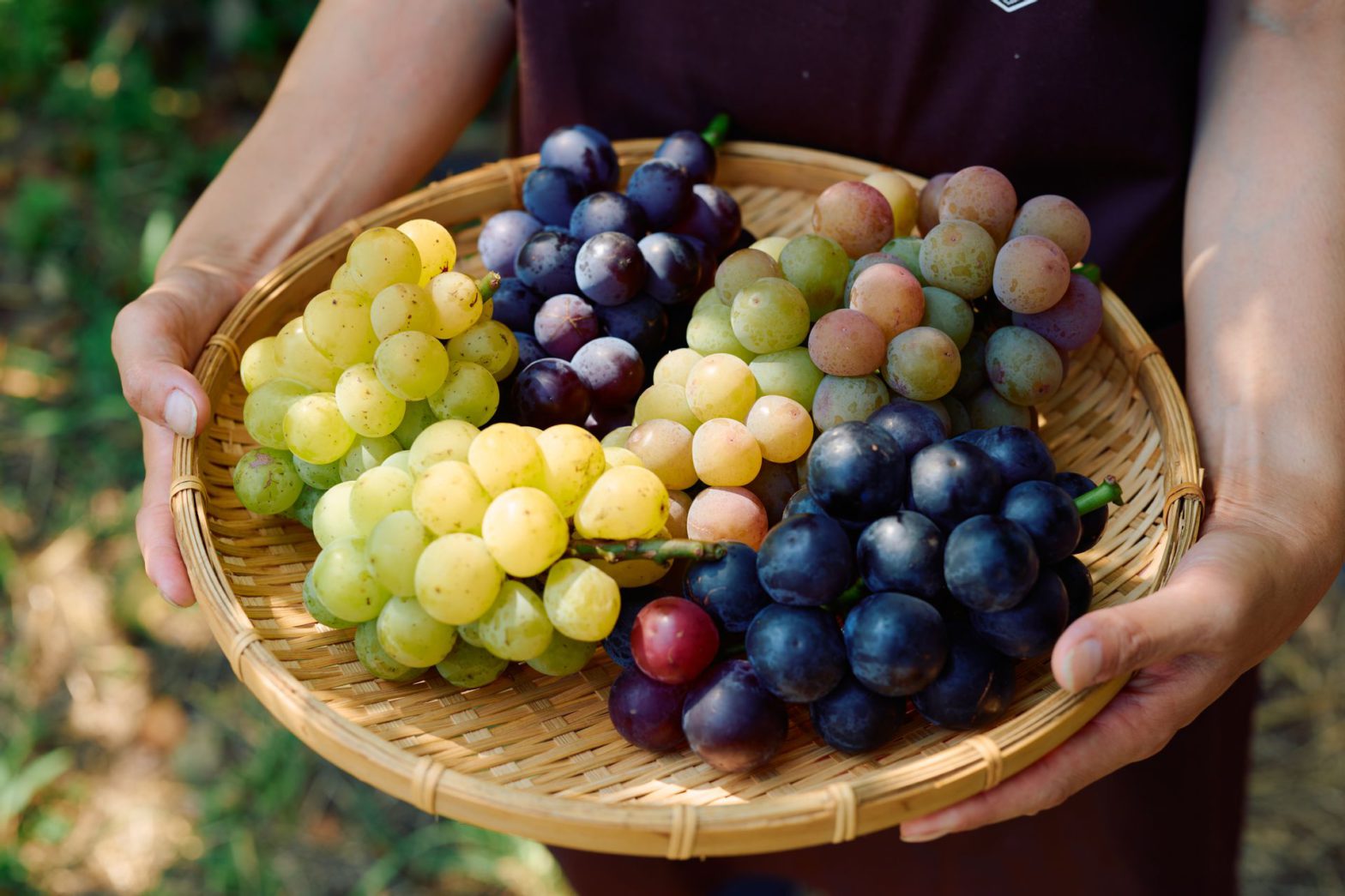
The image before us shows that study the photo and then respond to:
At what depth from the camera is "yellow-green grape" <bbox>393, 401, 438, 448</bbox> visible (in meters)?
1.23

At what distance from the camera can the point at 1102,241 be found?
1.45m

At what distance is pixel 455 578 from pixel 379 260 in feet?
1.25

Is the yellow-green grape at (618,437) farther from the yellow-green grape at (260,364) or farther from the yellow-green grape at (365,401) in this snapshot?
the yellow-green grape at (260,364)

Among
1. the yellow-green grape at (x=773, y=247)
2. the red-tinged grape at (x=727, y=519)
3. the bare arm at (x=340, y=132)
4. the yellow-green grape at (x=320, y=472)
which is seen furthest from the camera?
the bare arm at (x=340, y=132)

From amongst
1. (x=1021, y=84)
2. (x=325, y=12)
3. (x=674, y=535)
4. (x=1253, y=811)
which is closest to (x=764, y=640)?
(x=674, y=535)

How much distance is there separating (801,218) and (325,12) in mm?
763

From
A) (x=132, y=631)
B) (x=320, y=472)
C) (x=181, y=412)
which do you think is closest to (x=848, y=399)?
(x=320, y=472)

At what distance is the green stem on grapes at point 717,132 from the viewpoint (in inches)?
60.3

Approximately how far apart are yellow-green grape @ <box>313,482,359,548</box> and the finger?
162mm

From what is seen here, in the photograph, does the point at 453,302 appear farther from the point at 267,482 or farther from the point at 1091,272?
the point at 1091,272

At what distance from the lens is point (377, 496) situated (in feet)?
A: 3.62

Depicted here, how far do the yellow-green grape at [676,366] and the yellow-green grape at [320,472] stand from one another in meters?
0.38

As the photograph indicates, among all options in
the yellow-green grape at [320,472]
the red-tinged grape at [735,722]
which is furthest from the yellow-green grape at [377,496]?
the red-tinged grape at [735,722]

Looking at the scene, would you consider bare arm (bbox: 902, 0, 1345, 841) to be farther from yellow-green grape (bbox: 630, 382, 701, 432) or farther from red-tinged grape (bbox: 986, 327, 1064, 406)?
yellow-green grape (bbox: 630, 382, 701, 432)
